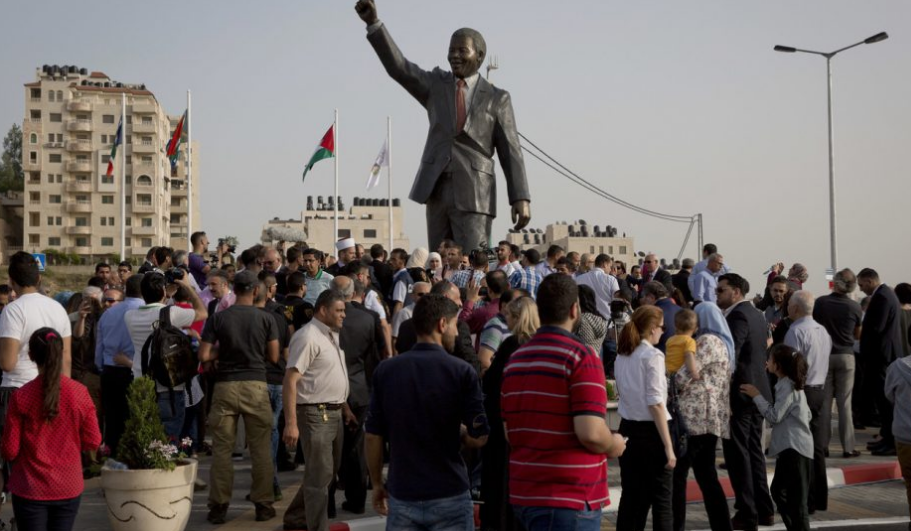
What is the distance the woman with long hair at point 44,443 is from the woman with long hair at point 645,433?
141 inches

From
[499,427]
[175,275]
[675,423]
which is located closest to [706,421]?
[675,423]

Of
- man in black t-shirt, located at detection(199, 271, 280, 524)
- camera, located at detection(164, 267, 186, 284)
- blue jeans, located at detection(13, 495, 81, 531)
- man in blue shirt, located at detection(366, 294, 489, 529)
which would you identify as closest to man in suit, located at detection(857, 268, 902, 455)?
man in black t-shirt, located at detection(199, 271, 280, 524)

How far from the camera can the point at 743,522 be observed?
8211mm

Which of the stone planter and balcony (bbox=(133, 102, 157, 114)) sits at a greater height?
balcony (bbox=(133, 102, 157, 114))

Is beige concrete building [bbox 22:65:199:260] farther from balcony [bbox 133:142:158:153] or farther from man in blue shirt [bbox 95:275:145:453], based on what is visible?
man in blue shirt [bbox 95:275:145:453]

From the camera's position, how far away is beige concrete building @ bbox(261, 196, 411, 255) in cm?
9812

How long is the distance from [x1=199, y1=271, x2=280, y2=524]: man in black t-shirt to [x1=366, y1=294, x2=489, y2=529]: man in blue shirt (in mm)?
3226

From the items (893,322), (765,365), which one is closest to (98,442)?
(765,365)

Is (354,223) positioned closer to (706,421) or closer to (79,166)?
(79,166)

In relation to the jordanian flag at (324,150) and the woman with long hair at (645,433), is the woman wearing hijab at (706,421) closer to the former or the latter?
the woman with long hair at (645,433)

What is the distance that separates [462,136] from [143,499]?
7.15m

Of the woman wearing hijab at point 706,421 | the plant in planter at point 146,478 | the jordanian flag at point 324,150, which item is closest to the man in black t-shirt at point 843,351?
the woman wearing hijab at point 706,421

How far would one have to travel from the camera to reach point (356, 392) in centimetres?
862

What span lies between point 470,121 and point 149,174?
89.0 meters
